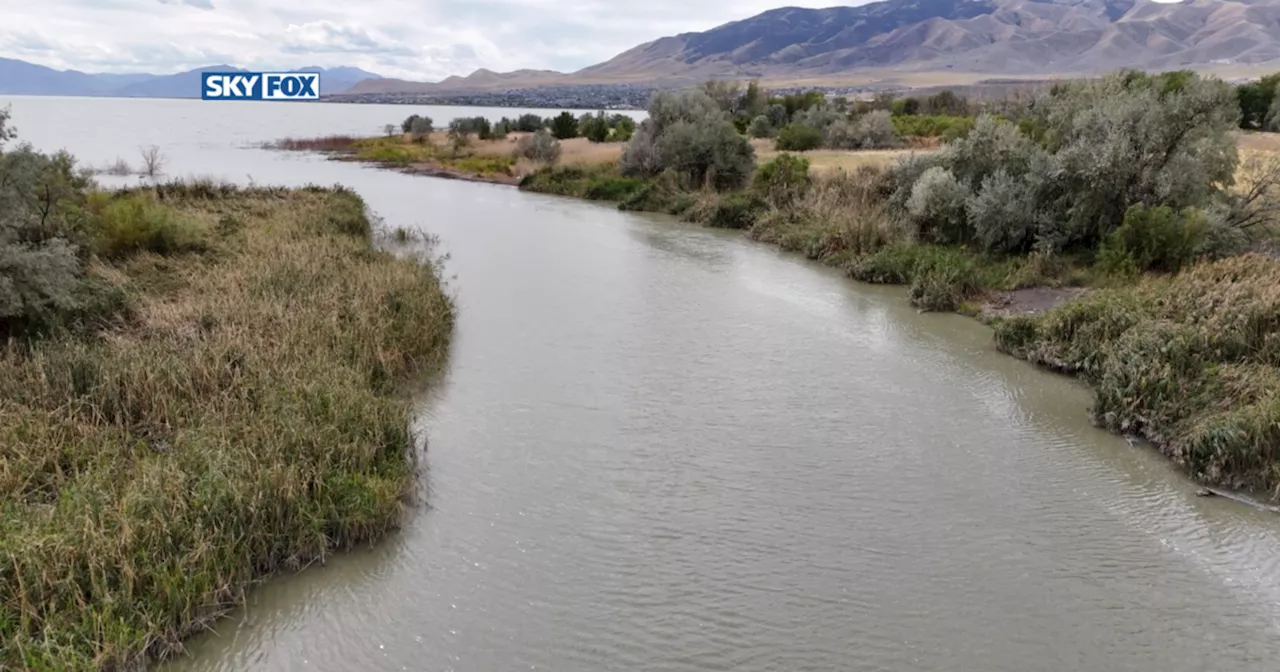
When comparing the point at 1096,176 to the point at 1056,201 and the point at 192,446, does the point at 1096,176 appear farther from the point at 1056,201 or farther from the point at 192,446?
the point at 192,446

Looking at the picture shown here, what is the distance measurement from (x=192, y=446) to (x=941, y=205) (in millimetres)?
18872

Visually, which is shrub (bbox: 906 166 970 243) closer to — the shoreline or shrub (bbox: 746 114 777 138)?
the shoreline

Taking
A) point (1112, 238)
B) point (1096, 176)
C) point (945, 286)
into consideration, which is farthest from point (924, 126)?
point (945, 286)

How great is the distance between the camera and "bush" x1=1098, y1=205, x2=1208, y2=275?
16359 millimetres

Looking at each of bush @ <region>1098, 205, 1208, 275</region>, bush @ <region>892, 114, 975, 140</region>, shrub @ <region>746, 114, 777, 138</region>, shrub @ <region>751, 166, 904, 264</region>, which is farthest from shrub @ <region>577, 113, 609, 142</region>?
bush @ <region>1098, 205, 1208, 275</region>

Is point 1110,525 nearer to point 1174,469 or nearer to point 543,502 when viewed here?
point 1174,469

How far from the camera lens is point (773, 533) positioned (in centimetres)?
870

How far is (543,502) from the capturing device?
30.4 feet

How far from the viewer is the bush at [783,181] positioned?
2944cm

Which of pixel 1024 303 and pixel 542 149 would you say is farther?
pixel 542 149

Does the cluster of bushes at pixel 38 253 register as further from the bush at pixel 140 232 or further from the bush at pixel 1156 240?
the bush at pixel 1156 240

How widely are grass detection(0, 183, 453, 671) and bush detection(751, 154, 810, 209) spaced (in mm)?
16845

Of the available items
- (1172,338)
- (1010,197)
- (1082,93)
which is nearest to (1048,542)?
(1172,338)

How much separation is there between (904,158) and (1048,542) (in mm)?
19545
